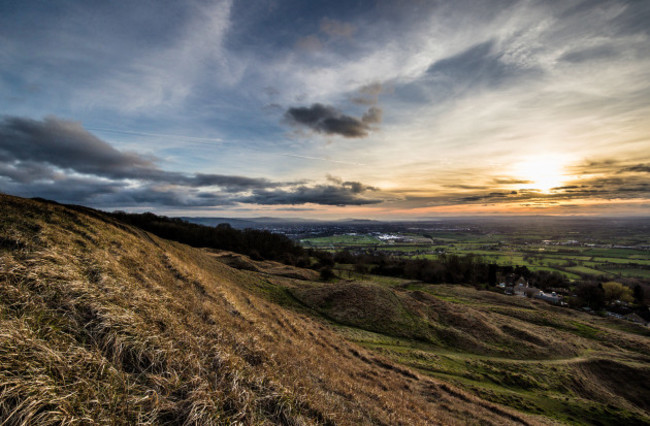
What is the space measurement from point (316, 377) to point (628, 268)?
216857 millimetres

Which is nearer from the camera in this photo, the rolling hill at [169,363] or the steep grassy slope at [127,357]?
the steep grassy slope at [127,357]

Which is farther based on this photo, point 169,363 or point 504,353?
point 504,353

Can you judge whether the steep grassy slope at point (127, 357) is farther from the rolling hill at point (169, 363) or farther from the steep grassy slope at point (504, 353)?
the steep grassy slope at point (504, 353)

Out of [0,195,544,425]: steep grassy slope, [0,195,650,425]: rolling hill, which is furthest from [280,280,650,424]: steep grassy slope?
[0,195,544,425]: steep grassy slope

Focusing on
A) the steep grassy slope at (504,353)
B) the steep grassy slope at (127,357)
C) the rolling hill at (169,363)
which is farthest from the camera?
the steep grassy slope at (504,353)

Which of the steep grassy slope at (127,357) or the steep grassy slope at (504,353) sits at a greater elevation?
the steep grassy slope at (127,357)

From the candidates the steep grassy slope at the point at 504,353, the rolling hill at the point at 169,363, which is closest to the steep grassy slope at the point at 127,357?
the rolling hill at the point at 169,363

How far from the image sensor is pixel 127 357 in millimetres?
5438

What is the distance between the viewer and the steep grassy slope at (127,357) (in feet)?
13.3

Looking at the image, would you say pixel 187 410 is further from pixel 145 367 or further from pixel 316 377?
pixel 316 377

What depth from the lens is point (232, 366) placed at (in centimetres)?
652

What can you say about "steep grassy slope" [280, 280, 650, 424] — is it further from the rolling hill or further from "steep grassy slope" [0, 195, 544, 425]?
"steep grassy slope" [0, 195, 544, 425]

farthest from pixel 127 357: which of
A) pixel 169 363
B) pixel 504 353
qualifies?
pixel 504 353

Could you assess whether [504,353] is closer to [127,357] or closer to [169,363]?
[169,363]
